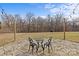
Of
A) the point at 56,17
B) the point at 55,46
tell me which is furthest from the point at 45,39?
the point at 56,17

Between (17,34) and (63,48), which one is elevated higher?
(17,34)

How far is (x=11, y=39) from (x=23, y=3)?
0.44 meters

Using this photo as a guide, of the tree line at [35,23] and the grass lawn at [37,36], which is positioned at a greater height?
the tree line at [35,23]

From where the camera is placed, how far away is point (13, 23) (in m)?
2.20

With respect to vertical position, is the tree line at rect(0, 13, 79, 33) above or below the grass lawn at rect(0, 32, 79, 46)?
above

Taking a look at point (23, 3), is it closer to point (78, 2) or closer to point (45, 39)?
point (45, 39)

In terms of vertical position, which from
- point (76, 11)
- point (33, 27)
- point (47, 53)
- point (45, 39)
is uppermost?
point (76, 11)

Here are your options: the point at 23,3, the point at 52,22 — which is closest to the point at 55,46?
the point at 52,22

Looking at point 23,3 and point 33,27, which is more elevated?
point 23,3

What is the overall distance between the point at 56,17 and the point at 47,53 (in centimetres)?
43

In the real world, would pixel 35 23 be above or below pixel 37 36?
A: above

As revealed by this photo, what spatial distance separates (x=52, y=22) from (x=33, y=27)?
23cm

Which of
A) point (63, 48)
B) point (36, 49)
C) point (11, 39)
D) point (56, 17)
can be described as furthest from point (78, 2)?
point (11, 39)

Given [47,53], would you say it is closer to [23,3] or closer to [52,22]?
[52,22]
